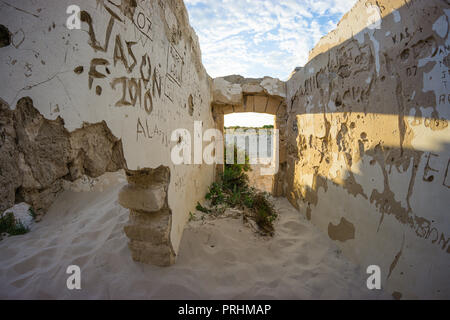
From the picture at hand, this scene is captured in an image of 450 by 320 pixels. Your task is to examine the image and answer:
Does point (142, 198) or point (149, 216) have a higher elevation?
point (142, 198)

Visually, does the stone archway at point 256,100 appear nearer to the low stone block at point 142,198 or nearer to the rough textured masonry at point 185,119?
the rough textured masonry at point 185,119

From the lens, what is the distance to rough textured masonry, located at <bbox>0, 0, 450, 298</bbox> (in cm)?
85

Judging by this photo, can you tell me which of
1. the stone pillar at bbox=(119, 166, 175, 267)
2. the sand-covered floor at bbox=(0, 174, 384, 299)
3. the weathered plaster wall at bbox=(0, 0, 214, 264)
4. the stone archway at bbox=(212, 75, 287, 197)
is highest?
the stone archway at bbox=(212, 75, 287, 197)

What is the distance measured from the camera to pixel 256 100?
4820 millimetres

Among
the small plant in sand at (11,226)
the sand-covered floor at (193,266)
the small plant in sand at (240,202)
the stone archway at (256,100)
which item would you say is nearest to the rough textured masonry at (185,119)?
the sand-covered floor at (193,266)

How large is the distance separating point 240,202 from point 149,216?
2117 millimetres

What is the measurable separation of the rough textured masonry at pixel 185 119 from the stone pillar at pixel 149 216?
0.5 inches

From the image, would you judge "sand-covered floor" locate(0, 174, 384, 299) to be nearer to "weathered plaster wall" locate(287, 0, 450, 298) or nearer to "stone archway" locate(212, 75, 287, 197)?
"weathered plaster wall" locate(287, 0, 450, 298)

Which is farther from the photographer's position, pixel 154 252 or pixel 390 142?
pixel 154 252

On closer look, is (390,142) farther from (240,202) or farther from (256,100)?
(256,100)

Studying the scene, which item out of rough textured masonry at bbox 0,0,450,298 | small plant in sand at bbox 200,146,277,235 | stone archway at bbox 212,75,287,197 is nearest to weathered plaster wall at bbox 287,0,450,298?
rough textured masonry at bbox 0,0,450,298

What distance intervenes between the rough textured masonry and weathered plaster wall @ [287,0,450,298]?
0.04 feet

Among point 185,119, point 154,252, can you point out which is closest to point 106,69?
point 185,119

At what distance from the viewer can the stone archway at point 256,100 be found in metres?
4.57
